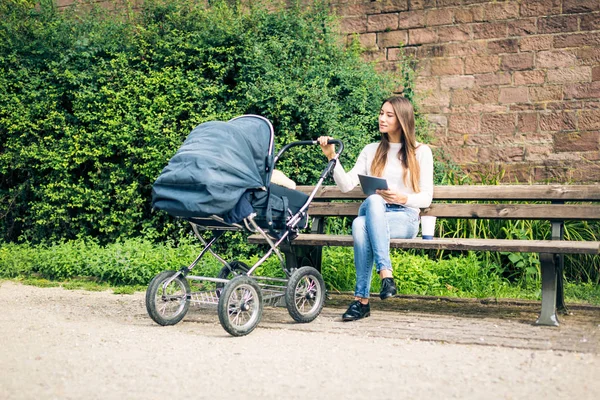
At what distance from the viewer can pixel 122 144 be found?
820 centimetres

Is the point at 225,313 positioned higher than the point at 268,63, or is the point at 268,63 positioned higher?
the point at 268,63

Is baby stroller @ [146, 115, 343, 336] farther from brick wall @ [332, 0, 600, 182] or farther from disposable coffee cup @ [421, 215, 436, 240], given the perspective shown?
brick wall @ [332, 0, 600, 182]

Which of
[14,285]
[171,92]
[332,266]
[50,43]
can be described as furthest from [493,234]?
[50,43]

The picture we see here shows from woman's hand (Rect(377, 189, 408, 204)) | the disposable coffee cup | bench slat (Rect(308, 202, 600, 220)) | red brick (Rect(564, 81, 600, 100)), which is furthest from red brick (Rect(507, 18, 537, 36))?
woman's hand (Rect(377, 189, 408, 204))

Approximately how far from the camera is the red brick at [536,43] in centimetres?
825

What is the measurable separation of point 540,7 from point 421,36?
53.4 inches

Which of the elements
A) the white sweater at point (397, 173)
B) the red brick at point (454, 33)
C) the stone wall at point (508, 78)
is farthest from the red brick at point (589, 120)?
the white sweater at point (397, 173)

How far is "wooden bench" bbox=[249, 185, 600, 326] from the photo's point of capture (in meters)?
4.99

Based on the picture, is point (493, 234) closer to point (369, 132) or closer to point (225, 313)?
point (369, 132)

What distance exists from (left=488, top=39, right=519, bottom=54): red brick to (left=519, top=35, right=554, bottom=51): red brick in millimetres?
65

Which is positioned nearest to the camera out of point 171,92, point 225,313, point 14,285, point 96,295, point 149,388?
point 149,388

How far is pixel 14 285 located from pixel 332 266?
123 inches

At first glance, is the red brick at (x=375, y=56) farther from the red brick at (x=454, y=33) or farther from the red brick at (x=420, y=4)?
the red brick at (x=454, y=33)

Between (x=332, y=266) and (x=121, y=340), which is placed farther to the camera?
(x=332, y=266)
